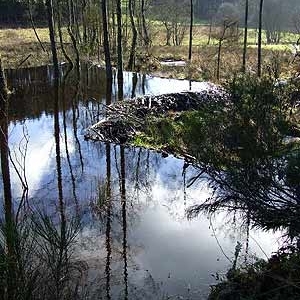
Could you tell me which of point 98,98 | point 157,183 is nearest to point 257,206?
point 157,183

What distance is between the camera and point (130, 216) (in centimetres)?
964

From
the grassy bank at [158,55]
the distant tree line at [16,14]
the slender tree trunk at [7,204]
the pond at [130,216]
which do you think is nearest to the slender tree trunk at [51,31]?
the slender tree trunk at [7,204]

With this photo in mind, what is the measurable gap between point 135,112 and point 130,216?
7.59m

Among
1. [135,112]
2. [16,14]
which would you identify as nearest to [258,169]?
[135,112]

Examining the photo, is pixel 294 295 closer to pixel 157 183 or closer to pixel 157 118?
pixel 157 183

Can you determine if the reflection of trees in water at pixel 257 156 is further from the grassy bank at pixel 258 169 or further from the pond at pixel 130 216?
the pond at pixel 130 216

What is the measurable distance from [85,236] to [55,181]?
10.3 feet

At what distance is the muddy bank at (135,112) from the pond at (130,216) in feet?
1.73

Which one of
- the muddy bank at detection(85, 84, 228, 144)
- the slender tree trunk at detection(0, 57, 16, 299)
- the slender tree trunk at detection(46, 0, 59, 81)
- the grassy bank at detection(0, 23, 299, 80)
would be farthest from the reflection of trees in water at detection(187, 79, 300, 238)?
the slender tree trunk at detection(46, 0, 59, 81)

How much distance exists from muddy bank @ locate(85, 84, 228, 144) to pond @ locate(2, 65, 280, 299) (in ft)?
1.73

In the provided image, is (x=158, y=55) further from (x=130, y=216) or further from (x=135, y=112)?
(x=130, y=216)

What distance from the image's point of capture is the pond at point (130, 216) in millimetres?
7543

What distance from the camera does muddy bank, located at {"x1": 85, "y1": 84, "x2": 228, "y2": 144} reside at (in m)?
14.9

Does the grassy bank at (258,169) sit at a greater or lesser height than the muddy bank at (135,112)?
greater
